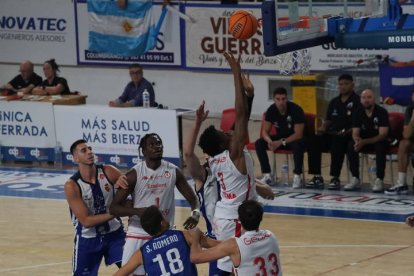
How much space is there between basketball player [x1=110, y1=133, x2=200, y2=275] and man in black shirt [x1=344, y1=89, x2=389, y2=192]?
6554 mm

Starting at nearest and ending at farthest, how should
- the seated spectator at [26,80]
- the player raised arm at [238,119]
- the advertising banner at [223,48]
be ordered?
1. the player raised arm at [238,119]
2. the seated spectator at [26,80]
3. the advertising banner at [223,48]

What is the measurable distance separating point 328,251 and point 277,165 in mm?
5733

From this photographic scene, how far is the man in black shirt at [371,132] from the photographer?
17.4 metres

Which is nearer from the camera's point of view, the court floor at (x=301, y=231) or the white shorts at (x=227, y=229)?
the white shorts at (x=227, y=229)

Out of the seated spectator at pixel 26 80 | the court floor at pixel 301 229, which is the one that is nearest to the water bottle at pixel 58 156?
the court floor at pixel 301 229

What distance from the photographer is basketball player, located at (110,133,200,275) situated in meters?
11.1

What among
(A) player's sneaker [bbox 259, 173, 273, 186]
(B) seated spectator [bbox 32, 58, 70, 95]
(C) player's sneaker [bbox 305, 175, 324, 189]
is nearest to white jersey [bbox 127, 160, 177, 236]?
(A) player's sneaker [bbox 259, 173, 273, 186]

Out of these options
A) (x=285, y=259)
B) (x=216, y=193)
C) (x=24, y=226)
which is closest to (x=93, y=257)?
(x=216, y=193)

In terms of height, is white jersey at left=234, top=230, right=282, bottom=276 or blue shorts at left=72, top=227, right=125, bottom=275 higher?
white jersey at left=234, top=230, right=282, bottom=276

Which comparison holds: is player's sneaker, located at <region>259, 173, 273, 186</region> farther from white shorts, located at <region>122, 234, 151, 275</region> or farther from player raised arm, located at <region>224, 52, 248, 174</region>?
white shorts, located at <region>122, 234, 151, 275</region>

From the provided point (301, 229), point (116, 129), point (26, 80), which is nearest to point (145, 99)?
point (116, 129)

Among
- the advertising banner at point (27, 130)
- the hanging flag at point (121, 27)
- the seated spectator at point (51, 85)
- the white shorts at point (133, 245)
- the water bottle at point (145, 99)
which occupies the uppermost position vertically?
the hanging flag at point (121, 27)

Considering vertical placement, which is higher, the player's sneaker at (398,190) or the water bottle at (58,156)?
the water bottle at (58,156)

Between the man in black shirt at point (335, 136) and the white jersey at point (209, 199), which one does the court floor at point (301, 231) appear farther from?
the white jersey at point (209, 199)
